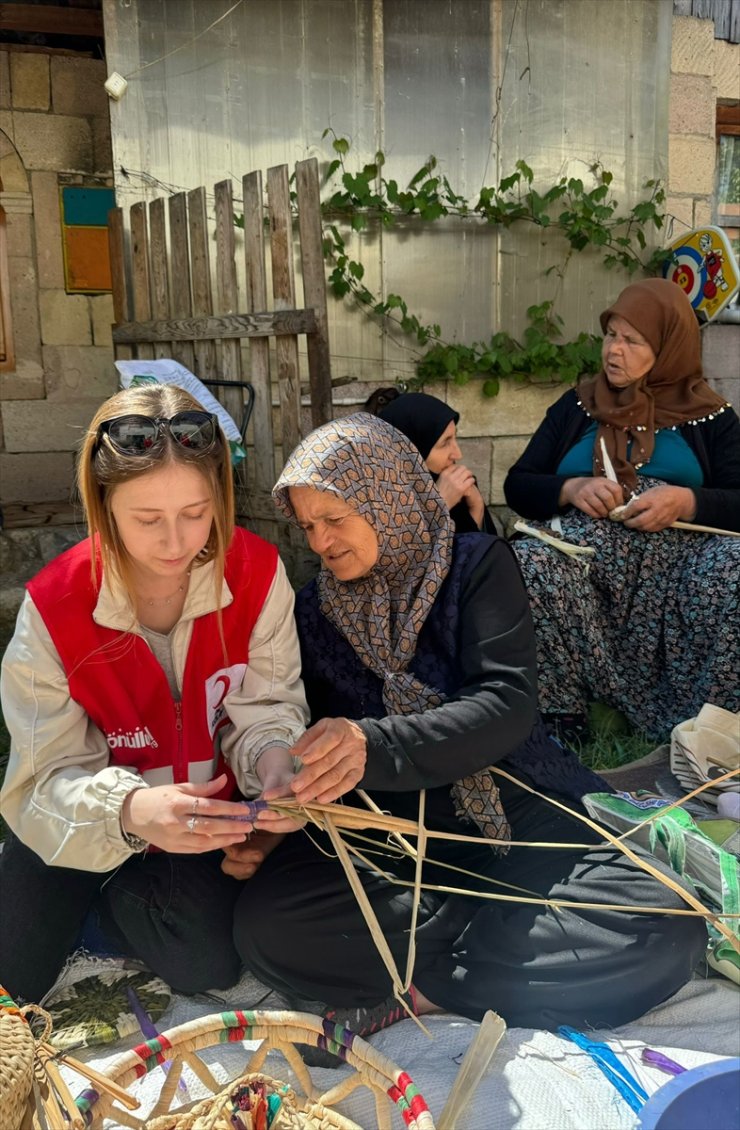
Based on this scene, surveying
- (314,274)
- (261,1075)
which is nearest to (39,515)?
(314,274)

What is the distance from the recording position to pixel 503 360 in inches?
216

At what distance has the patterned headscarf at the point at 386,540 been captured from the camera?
2148 millimetres

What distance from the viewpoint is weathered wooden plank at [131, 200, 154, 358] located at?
493 centimetres

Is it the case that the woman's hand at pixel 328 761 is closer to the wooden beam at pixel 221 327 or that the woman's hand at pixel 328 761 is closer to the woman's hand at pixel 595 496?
the woman's hand at pixel 595 496

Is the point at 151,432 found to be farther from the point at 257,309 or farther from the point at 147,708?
the point at 257,309

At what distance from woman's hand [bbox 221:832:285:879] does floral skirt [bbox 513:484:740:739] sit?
5.00 ft

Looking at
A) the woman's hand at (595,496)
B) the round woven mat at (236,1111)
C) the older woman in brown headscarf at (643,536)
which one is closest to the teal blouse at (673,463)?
the older woman in brown headscarf at (643,536)

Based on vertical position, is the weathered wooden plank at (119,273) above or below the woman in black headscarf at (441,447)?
above

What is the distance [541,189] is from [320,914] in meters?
4.68

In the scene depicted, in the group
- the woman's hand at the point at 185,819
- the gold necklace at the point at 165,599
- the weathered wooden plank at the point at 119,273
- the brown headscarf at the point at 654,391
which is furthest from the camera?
the weathered wooden plank at the point at 119,273

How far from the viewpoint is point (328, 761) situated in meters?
1.82

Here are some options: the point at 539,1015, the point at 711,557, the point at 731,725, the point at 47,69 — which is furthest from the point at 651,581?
the point at 47,69

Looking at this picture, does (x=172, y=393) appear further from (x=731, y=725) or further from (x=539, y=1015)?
(x=731, y=725)

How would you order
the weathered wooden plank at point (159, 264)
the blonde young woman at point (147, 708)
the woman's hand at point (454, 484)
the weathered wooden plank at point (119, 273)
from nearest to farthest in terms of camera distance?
the blonde young woman at point (147, 708), the woman's hand at point (454, 484), the weathered wooden plank at point (159, 264), the weathered wooden plank at point (119, 273)
